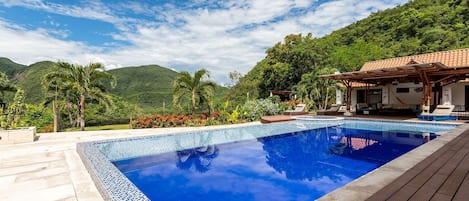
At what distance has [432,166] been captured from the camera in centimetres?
358

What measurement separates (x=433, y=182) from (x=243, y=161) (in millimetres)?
3916

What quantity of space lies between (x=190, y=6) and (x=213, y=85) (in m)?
6.68

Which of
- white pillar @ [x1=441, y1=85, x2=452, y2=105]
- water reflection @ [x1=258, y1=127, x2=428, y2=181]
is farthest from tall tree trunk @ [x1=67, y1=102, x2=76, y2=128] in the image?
white pillar @ [x1=441, y1=85, x2=452, y2=105]

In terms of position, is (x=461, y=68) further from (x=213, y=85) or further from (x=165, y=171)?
(x=165, y=171)

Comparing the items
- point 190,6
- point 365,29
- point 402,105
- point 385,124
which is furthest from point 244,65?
point 385,124

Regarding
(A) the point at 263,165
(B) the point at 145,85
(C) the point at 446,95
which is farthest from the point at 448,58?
(B) the point at 145,85

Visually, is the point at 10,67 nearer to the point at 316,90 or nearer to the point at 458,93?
the point at 316,90

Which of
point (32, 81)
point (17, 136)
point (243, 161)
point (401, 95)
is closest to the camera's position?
point (243, 161)

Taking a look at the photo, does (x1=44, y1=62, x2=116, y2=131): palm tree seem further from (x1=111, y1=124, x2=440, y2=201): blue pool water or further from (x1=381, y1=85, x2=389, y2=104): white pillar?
(x1=381, y1=85, x2=389, y2=104): white pillar

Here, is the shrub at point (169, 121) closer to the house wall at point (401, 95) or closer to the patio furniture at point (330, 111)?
the patio furniture at point (330, 111)

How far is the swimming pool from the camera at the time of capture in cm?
418

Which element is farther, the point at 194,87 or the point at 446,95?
the point at 446,95

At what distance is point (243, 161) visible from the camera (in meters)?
6.17

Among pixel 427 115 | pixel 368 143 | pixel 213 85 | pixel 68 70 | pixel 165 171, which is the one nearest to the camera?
pixel 165 171
